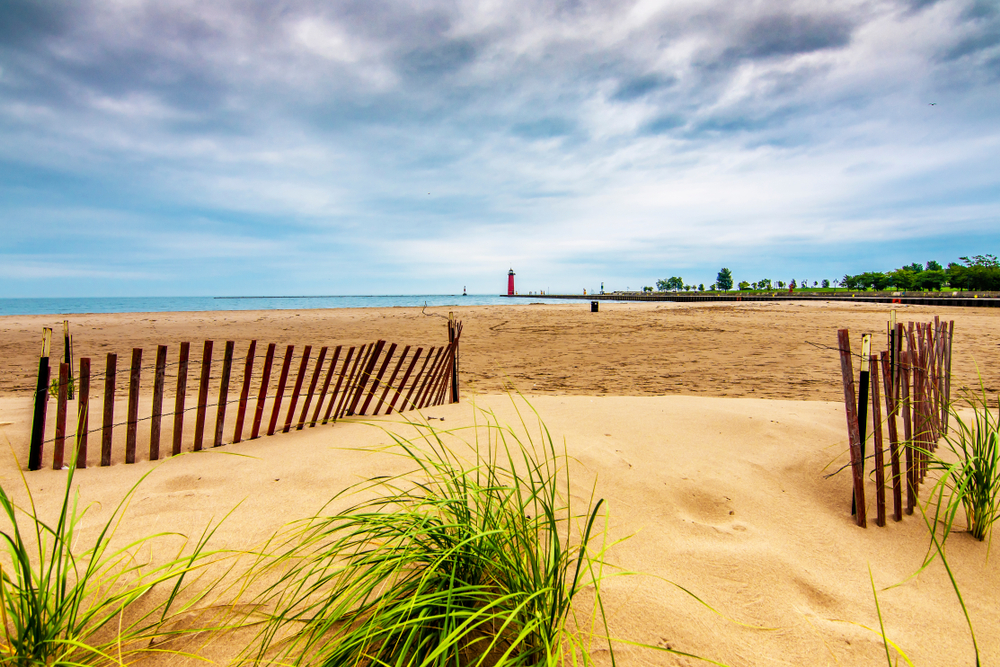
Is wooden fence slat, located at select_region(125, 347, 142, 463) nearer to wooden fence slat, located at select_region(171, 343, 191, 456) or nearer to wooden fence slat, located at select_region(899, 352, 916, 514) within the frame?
wooden fence slat, located at select_region(171, 343, 191, 456)

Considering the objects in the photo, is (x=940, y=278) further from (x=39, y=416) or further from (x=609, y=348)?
(x=39, y=416)

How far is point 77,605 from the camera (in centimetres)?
158

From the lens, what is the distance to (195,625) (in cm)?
179

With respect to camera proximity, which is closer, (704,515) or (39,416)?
(704,515)

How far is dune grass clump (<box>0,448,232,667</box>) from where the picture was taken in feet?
4.72

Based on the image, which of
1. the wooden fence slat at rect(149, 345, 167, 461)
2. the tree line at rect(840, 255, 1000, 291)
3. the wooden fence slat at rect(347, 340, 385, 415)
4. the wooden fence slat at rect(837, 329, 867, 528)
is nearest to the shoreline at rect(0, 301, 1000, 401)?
the wooden fence slat at rect(837, 329, 867, 528)

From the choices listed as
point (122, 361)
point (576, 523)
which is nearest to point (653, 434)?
point (576, 523)

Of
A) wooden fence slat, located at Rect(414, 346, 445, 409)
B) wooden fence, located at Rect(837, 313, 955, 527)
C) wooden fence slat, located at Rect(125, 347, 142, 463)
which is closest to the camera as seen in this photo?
wooden fence, located at Rect(837, 313, 955, 527)

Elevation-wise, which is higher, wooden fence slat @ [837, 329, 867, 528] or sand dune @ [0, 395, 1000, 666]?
wooden fence slat @ [837, 329, 867, 528]

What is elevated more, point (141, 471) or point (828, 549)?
point (141, 471)

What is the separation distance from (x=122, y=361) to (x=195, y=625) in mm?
12037

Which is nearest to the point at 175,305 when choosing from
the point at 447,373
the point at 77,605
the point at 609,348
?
the point at 609,348

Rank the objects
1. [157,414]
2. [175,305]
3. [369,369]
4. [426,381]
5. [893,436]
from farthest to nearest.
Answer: [175,305] < [426,381] < [369,369] < [157,414] < [893,436]

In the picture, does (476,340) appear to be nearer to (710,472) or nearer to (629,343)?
(629,343)
